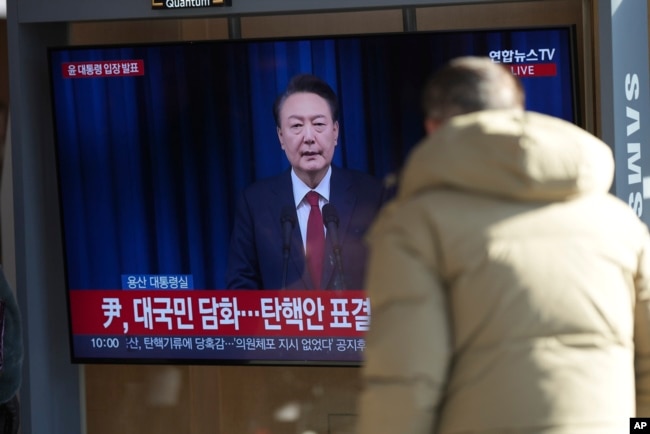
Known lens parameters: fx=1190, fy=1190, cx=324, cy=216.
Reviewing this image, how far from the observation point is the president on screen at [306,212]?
5.54 meters

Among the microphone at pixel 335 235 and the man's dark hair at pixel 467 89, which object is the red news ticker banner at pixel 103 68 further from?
the man's dark hair at pixel 467 89

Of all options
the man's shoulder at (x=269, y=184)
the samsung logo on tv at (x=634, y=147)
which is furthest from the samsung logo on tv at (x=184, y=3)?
the samsung logo on tv at (x=634, y=147)

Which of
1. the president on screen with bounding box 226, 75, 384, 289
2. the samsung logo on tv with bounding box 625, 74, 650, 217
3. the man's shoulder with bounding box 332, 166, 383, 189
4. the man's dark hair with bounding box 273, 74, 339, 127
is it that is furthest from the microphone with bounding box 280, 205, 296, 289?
the samsung logo on tv with bounding box 625, 74, 650, 217

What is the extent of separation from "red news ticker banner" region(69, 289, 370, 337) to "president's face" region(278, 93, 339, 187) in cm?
60

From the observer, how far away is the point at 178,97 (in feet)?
18.6

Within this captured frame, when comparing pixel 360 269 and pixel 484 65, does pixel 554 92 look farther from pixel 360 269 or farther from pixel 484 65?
pixel 484 65

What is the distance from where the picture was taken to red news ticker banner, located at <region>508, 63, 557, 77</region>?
5.29 metres

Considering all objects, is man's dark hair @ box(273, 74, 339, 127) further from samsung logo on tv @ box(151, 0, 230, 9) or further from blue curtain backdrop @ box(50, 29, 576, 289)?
samsung logo on tv @ box(151, 0, 230, 9)

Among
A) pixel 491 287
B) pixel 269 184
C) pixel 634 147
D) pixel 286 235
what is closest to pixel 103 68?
pixel 269 184

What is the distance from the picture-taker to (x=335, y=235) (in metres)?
5.59

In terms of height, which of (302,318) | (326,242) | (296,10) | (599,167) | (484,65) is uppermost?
(296,10)

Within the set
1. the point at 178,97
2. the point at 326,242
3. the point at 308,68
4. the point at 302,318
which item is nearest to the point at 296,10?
the point at 308,68

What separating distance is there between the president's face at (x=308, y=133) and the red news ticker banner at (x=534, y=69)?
86 centimetres

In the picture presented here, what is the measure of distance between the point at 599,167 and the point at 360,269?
10.4ft
